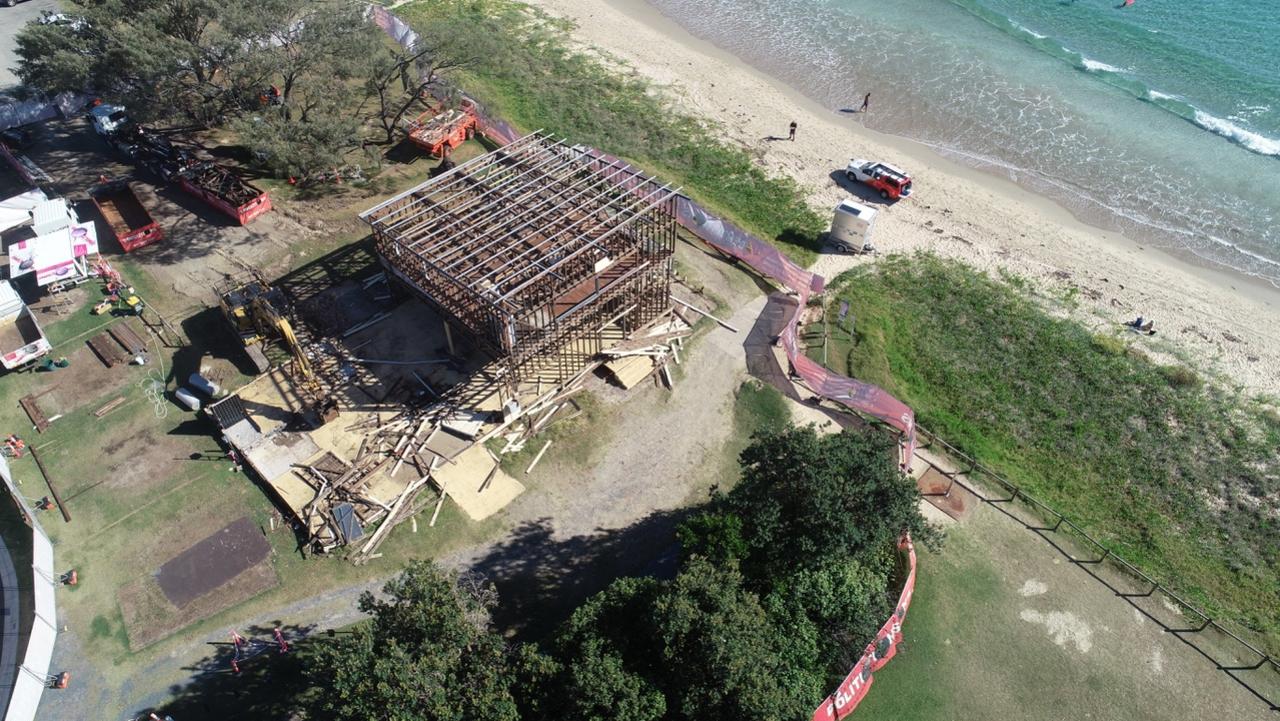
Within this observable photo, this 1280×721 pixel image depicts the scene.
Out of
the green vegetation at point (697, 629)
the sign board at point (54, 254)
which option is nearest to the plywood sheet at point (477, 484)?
the green vegetation at point (697, 629)

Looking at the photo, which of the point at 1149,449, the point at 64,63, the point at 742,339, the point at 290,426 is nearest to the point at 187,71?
the point at 64,63

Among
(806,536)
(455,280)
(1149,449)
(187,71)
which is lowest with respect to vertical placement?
(1149,449)

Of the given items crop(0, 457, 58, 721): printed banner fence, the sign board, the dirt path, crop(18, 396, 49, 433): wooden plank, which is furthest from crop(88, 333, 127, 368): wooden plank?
the dirt path

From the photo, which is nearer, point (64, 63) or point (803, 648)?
point (803, 648)

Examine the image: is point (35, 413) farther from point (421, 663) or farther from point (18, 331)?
point (421, 663)

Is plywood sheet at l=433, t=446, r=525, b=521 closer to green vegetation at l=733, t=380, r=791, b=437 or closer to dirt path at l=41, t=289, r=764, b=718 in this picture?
dirt path at l=41, t=289, r=764, b=718

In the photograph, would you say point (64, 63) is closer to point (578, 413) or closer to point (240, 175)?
point (240, 175)

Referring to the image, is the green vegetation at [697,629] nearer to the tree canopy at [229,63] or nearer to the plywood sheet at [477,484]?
the plywood sheet at [477,484]
